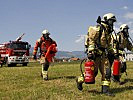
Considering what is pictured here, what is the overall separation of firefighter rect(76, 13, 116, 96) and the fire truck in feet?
76.8

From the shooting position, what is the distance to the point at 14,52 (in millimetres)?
31609

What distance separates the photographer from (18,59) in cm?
3206

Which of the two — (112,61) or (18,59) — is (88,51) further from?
(18,59)

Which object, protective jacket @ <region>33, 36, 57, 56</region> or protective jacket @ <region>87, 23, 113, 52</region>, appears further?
protective jacket @ <region>33, 36, 57, 56</region>

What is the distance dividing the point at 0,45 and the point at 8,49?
9.54ft

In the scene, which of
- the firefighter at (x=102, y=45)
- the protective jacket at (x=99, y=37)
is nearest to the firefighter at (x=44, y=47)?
the firefighter at (x=102, y=45)

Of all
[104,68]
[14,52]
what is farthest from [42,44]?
[14,52]

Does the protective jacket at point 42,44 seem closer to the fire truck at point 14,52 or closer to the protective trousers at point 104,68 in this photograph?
the protective trousers at point 104,68

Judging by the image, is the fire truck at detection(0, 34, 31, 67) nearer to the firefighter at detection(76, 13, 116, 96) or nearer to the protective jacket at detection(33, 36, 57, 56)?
the protective jacket at detection(33, 36, 57, 56)

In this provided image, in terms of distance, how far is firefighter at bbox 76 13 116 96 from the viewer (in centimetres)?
812

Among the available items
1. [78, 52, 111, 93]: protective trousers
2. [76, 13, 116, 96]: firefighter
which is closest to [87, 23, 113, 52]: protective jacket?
[76, 13, 116, 96]: firefighter

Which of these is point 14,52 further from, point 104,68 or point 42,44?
point 104,68

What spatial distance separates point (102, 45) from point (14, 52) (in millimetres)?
24205

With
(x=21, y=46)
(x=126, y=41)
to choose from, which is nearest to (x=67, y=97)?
(x=126, y=41)
